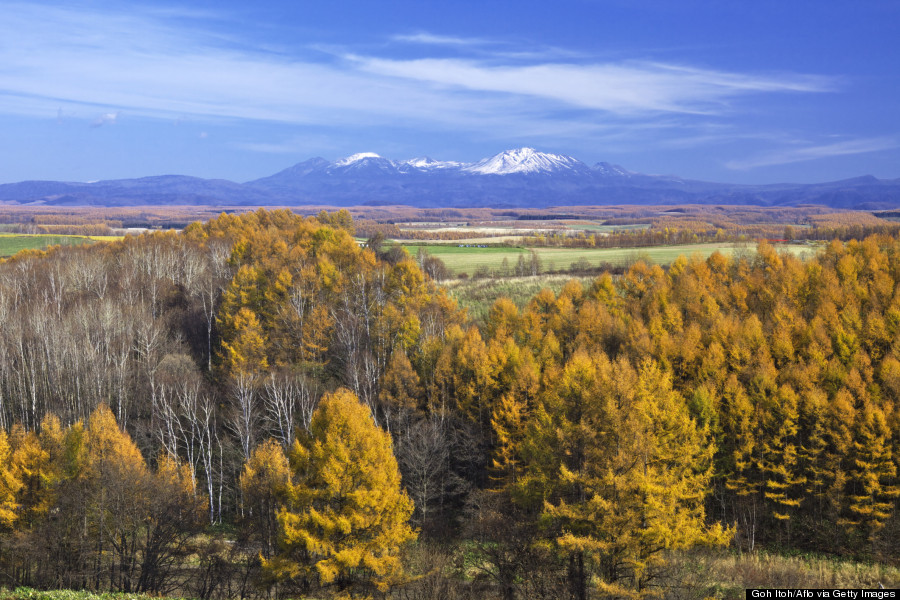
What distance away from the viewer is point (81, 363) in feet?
231

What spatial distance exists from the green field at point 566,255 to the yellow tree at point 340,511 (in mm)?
104272

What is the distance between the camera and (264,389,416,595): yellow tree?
30.9m

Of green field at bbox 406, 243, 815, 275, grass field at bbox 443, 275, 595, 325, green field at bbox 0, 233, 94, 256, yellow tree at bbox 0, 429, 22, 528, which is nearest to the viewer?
yellow tree at bbox 0, 429, 22, 528

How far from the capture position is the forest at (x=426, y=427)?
1275 inches

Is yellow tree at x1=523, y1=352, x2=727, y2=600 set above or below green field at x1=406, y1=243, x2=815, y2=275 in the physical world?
below

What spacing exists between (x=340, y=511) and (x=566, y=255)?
448ft

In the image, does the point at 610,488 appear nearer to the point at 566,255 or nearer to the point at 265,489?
the point at 265,489

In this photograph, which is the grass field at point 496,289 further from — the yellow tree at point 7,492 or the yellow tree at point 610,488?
the yellow tree at point 7,492

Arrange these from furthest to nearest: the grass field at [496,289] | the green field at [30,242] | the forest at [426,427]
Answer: the green field at [30,242], the grass field at [496,289], the forest at [426,427]

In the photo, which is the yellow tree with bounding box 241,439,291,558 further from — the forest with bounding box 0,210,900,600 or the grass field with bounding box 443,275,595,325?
the grass field with bounding box 443,275,595,325

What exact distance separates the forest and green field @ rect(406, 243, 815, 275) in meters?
40.8

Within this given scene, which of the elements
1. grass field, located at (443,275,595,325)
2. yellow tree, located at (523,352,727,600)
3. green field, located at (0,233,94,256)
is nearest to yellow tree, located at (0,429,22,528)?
yellow tree, located at (523,352,727,600)

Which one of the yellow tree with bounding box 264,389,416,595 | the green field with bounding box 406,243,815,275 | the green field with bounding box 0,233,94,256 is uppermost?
the green field with bounding box 0,233,94,256

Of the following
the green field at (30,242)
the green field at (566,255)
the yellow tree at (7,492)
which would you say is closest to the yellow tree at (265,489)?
the yellow tree at (7,492)
